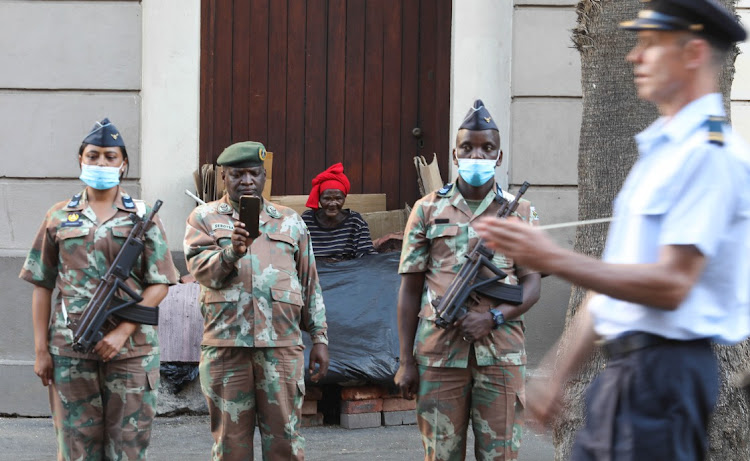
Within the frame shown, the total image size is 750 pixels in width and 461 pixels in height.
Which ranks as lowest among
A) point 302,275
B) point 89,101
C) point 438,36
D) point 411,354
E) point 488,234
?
point 411,354

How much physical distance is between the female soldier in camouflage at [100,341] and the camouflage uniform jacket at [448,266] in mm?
1382

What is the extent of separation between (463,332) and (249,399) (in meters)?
1.22

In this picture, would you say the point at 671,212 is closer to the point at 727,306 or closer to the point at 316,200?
the point at 727,306

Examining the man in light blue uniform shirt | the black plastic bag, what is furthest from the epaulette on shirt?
the black plastic bag

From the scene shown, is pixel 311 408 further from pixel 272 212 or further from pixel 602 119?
pixel 602 119

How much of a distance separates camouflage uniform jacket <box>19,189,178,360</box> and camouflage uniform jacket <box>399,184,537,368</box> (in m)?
1.34

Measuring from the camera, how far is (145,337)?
17.5 feet

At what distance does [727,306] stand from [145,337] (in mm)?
3449

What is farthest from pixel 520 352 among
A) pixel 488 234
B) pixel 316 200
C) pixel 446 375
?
pixel 316 200

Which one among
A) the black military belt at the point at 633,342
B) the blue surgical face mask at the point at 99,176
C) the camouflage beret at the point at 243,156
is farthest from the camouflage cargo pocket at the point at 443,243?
the black military belt at the point at 633,342

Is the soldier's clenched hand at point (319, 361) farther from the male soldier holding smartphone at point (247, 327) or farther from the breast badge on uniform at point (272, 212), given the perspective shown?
the breast badge on uniform at point (272, 212)

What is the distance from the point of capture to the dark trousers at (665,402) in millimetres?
2592

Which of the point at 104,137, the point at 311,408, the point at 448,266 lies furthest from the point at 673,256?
the point at 311,408

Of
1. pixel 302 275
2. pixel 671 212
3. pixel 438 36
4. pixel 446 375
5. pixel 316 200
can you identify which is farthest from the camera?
pixel 438 36
